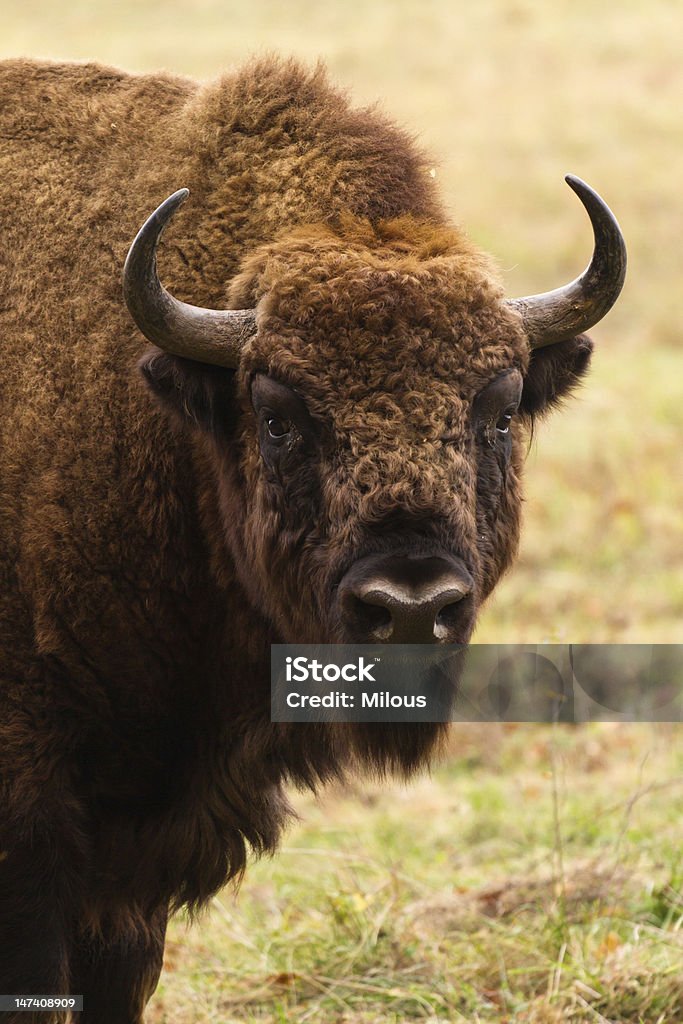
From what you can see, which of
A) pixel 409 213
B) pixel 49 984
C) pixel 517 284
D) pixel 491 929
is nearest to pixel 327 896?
pixel 491 929

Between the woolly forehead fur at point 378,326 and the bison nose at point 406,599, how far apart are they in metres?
0.44

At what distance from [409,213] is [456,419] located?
0.96m

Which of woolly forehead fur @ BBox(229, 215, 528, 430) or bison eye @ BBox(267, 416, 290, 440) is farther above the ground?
woolly forehead fur @ BBox(229, 215, 528, 430)

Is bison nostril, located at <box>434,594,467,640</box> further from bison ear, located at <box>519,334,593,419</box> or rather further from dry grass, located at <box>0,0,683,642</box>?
dry grass, located at <box>0,0,683,642</box>

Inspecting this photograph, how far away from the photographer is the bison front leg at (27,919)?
14.7 ft

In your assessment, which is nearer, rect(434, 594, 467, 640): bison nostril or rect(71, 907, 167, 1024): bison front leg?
rect(434, 594, 467, 640): bison nostril

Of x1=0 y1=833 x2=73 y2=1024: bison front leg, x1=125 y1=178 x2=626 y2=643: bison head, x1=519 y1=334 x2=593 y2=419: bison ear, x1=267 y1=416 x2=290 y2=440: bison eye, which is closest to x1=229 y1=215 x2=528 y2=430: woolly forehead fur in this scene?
x1=125 y1=178 x2=626 y2=643: bison head

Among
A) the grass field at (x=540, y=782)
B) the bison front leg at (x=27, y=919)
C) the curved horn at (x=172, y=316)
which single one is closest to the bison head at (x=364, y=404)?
the curved horn at (x=172, y=316)

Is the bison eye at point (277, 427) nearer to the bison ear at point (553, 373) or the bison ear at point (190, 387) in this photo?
the bison ear at point (190, 387)

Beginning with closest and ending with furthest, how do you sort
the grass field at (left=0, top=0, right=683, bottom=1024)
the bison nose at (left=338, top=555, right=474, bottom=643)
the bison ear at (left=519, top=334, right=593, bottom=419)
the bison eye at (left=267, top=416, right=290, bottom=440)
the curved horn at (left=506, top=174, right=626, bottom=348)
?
Answer: the bison nose at (left=338, top=555, right=474, bottom=643)
the bison eye at (left=267, top=416, right=290, bottom=440)
the curved horn at (left=506, top=174, right=626, bottom=348)
the bison ear at (left=519, top=334, right=593, bottom=419)
the grass field at (left=0, top=0, right=683, bottom=1024)

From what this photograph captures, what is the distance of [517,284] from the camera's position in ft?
71.5

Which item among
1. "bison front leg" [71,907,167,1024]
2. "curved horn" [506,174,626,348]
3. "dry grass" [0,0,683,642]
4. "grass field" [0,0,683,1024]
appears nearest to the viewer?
"curved horn" [506,174,626,348]

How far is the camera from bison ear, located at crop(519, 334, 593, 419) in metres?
4.89

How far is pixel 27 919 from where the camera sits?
451cm
